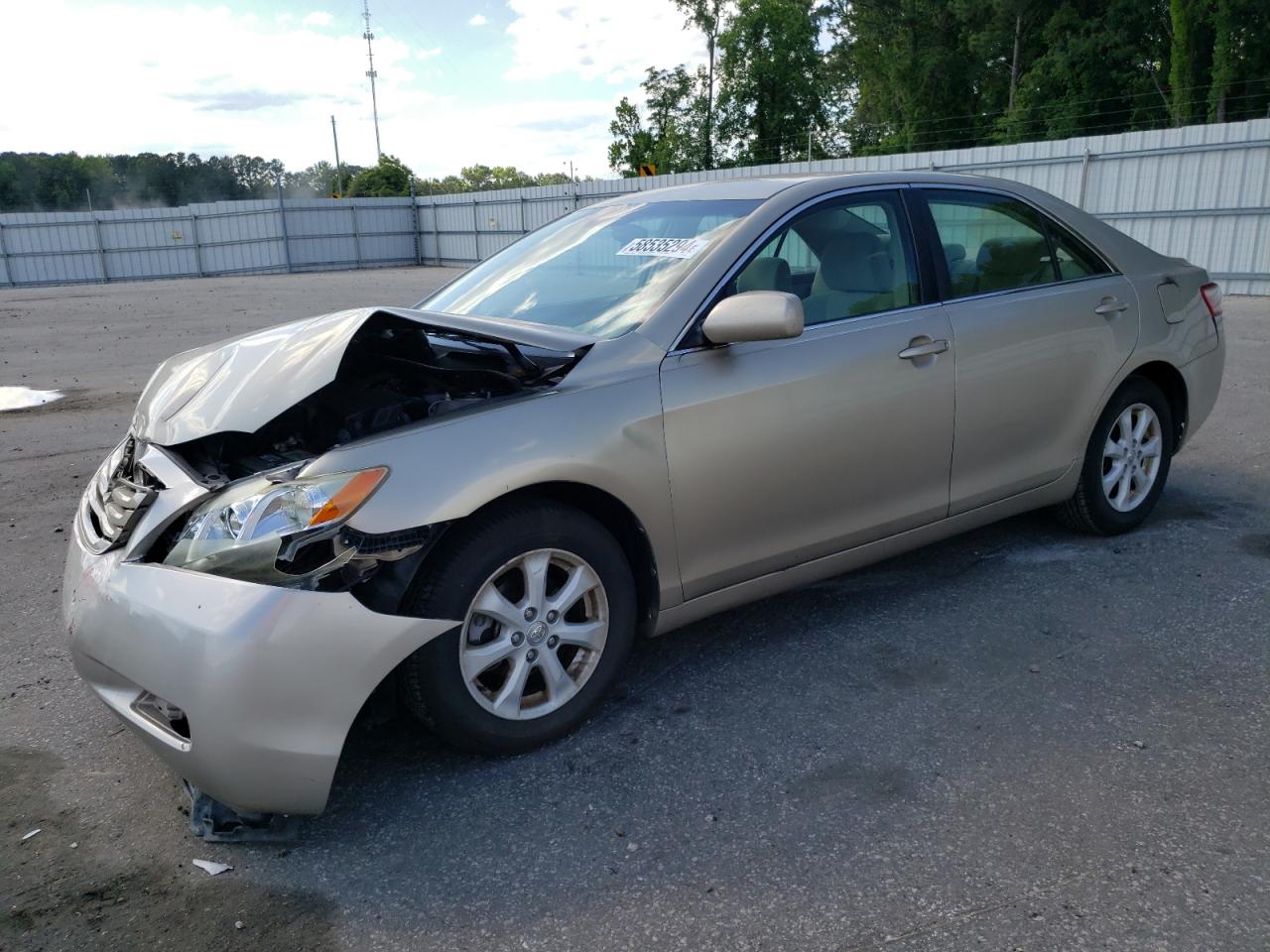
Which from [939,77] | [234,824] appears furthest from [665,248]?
[939,77]

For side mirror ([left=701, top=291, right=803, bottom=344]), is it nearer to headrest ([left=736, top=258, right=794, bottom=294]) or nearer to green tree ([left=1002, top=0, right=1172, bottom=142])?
headrest ([left=736, top=258, right=794, bottom=294])

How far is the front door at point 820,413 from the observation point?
10.3 feet

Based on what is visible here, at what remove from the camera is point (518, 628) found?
283 cm

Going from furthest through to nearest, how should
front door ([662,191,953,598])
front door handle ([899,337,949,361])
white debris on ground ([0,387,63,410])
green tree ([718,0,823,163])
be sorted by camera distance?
green tree ([718,0,823,163]) → white debris on ground ([0,387,63,410]) → front door handle ([899,337,949,361]) → front door ([662,191,953,598])

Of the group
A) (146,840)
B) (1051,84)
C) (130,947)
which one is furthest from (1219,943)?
(1051,84)

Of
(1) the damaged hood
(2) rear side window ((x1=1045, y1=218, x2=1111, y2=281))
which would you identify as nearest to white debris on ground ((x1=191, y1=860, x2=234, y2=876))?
(1) the damaged hood

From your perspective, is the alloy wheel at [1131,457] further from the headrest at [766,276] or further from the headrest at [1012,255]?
the headrest at [766,276]

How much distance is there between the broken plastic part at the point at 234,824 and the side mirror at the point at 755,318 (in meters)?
1.84

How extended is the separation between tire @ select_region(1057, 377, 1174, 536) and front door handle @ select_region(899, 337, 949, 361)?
3.70 feet

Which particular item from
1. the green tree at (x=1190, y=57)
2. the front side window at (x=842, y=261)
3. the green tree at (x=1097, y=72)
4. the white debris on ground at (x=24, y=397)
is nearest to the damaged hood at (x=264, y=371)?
the front side window at (x=842, y=261)

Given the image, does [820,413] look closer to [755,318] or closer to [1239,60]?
[755,318]

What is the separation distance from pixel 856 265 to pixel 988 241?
77 centimetres

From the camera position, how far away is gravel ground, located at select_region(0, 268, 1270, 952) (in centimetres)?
225

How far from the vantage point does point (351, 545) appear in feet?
8.19
